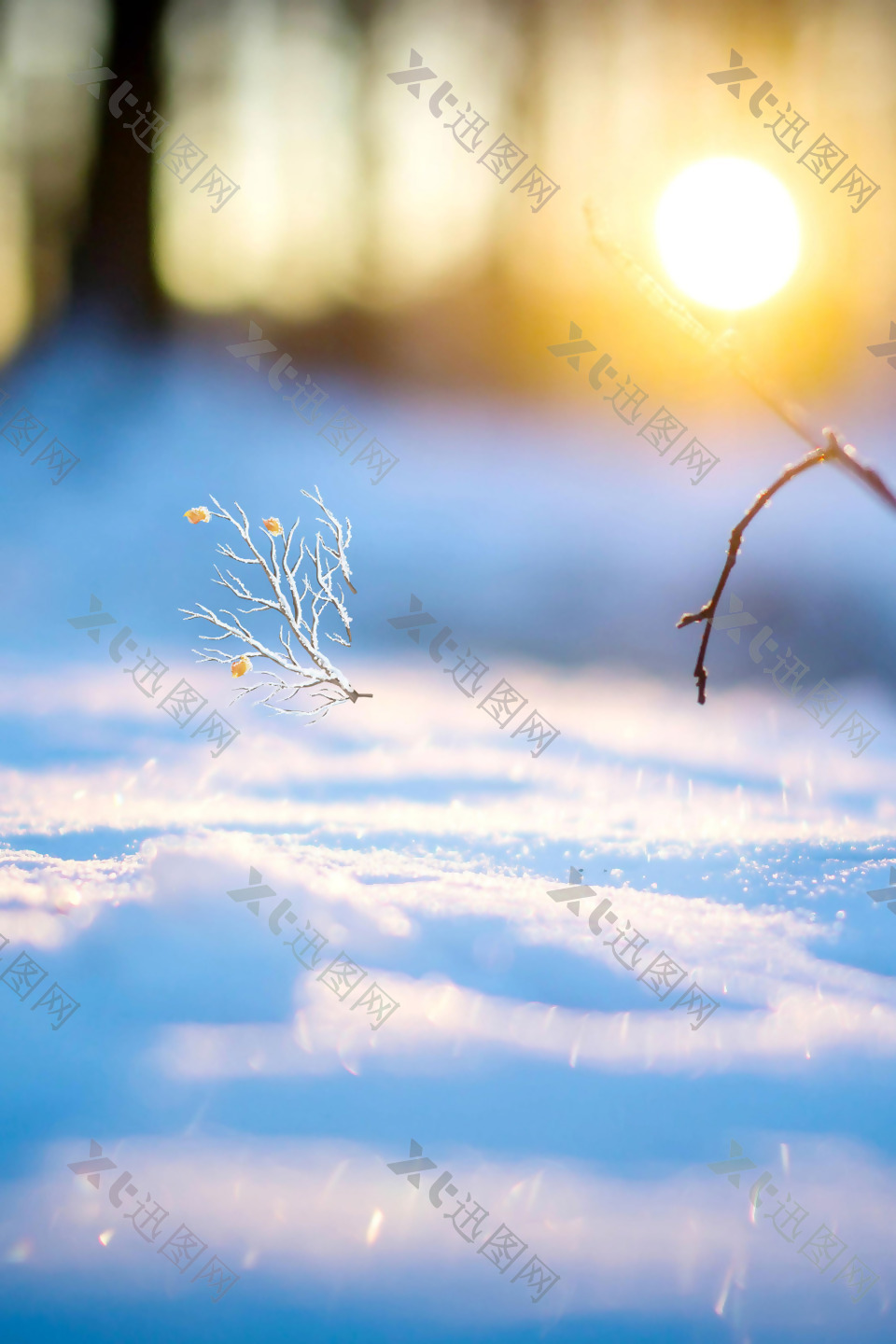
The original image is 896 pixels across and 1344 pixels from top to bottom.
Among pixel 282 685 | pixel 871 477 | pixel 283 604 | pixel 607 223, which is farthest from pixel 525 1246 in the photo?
pixel 607 223

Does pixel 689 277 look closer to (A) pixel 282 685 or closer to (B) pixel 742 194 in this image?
(B) pixel 742 194

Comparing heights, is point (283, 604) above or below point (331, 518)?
below


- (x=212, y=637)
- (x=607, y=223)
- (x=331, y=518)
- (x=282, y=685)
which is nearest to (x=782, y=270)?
(x=607, y=223)

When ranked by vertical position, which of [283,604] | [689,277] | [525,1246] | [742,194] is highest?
[742,194]

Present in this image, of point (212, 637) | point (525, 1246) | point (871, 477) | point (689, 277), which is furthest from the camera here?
point (212, 637)

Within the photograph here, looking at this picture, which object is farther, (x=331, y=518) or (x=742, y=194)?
(x=331, y=518)

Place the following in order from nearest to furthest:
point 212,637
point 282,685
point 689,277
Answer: point 689,277, point 282,685, point 212,637

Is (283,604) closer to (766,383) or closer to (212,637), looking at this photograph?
(212,637)
